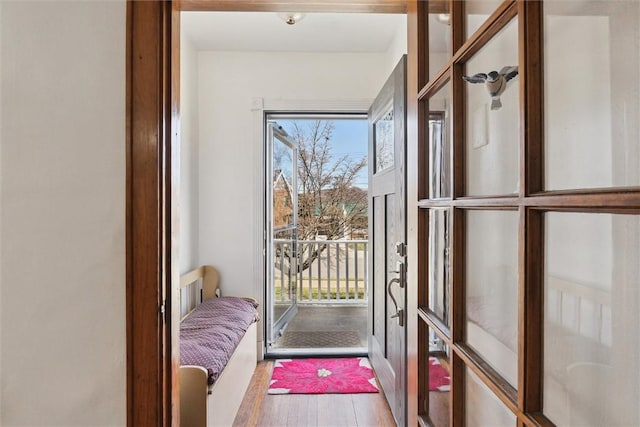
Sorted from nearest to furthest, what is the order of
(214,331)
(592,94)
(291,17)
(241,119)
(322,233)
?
(592,94)
(214,331)
(291,17)
(241,119)
(322,233)

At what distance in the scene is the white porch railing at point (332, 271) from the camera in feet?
15.4

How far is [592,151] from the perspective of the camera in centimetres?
39

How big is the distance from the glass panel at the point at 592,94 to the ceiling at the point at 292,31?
227 centimetres

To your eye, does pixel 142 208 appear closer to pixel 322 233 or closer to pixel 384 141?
pixel 384 141


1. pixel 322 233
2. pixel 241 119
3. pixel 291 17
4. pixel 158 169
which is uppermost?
pixel 291 17

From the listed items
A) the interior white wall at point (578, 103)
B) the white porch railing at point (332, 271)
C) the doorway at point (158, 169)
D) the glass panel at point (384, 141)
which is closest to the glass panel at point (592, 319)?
the interior white wall at point (578, 103)

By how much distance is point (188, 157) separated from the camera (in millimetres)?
2830

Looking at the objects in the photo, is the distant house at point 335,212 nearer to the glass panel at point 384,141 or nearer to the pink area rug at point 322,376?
the pink area rug at point 322,376

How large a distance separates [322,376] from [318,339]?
734 millimetres

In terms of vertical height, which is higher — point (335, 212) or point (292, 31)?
point (292, 31)

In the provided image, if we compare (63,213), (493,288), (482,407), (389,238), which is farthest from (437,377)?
(389,238)

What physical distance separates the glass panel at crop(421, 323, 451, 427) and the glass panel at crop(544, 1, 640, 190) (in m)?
0.46

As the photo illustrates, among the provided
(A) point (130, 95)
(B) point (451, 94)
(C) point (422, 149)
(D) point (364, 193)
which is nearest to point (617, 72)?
(B) point (451, 94)

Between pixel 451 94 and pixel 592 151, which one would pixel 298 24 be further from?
pixel 592 151
